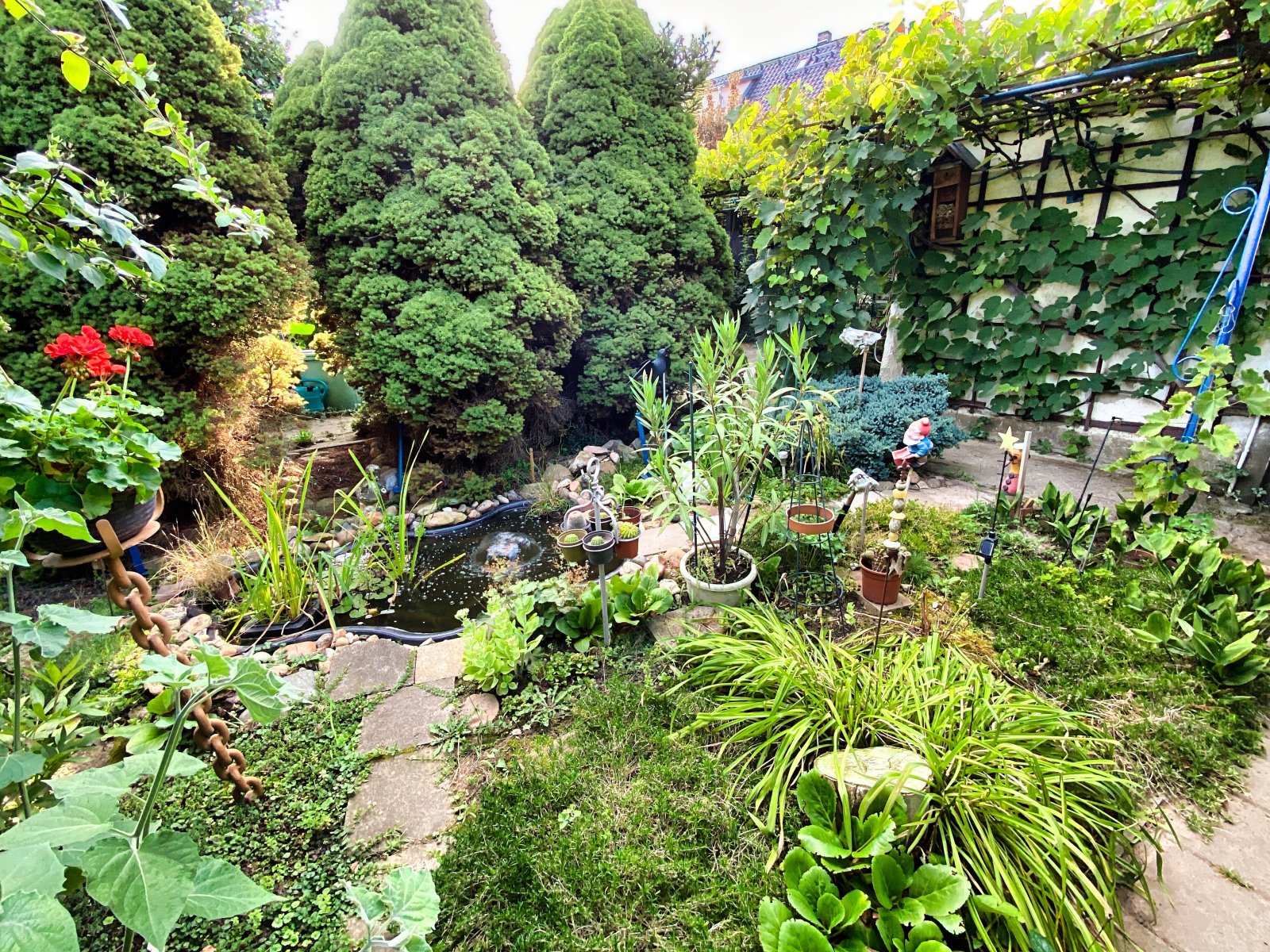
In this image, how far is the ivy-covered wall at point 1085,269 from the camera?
3.33 metres

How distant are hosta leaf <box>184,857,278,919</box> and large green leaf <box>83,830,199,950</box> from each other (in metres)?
0.02

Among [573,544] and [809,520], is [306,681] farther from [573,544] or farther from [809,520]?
[809,520]

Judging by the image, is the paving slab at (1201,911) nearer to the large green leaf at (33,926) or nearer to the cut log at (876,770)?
the cut log at (876,770)

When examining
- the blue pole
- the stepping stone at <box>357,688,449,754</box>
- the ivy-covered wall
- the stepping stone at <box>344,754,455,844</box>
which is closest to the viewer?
the stepping stone at <box>344,754,455,844</box>

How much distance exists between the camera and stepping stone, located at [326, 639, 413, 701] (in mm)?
2018

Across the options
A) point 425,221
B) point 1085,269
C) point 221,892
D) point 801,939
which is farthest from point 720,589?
point 1085,269

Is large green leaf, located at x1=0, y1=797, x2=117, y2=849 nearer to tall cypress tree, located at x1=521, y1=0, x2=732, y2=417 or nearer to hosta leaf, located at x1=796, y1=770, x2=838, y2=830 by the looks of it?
hosta leaf, located at x1=796, y1=770, x2=838, y2=830

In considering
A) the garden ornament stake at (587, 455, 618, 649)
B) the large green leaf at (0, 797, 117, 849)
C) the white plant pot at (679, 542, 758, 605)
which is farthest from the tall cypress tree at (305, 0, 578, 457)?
the large green leaf at (0, 797, 117, 849)

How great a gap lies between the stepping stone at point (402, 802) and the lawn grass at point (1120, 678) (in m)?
1.94

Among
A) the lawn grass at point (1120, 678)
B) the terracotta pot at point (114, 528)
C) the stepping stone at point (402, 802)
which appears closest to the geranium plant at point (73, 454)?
the terracotta pot at point (114, 528)

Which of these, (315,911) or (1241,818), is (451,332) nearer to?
(315,911)

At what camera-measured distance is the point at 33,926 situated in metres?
0.53

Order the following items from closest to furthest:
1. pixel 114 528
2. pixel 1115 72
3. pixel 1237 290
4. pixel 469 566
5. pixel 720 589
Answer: pixel 114 528 → pixel 720 589 → pixel 1237 290 → pixel 1115 72 → pixel 469 566

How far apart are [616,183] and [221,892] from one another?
4920mm
